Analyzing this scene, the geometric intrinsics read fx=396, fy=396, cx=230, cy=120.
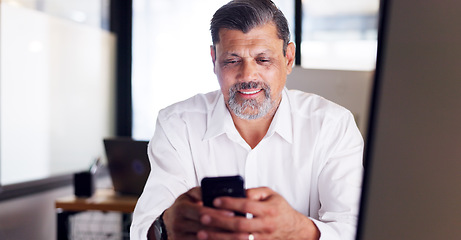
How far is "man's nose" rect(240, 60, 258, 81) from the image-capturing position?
38cm

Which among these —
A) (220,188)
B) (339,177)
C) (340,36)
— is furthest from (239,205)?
(340,36)

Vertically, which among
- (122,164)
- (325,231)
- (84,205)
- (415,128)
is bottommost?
(84,205)

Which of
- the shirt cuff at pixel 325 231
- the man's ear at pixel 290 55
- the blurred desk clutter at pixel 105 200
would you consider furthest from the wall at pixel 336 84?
the blurred desk clutter at pixel 105 200

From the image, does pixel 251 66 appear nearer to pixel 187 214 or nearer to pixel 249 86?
pixel 249 86

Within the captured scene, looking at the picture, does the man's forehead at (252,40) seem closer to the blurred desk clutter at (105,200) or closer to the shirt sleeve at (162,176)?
the shirt sleeve at (162,176)

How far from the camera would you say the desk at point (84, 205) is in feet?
4.16

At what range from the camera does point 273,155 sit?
0.42 m

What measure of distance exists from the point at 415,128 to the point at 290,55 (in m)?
0.14

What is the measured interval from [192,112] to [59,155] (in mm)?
1466

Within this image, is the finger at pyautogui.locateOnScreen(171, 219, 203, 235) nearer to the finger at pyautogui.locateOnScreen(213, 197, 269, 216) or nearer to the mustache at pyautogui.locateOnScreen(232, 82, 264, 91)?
the finger at pyautogui.locateOnScreen(213, 197, 269, 216)

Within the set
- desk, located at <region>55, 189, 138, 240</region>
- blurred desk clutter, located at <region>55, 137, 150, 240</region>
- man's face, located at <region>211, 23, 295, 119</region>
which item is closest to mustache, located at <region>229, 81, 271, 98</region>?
man's face, located at <region>211, 23, 295, 119</region>

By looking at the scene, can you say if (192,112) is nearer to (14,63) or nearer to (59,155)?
(14,63)

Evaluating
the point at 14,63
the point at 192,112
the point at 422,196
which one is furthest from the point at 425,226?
the point at 14,63

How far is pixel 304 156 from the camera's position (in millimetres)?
410
